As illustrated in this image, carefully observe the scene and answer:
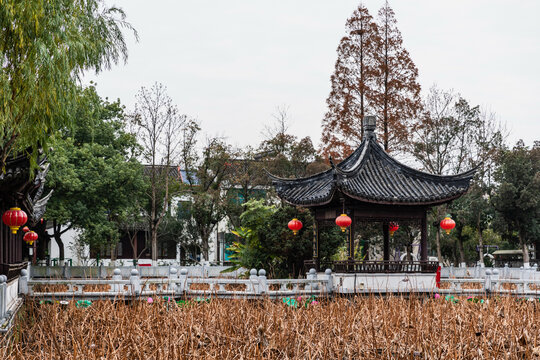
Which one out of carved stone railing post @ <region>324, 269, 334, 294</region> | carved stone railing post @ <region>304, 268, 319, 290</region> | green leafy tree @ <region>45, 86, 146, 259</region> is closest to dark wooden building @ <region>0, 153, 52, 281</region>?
carved stone railing post @ <region>304, 268, 319, 290</region>

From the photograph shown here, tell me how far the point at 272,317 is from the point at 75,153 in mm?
20598

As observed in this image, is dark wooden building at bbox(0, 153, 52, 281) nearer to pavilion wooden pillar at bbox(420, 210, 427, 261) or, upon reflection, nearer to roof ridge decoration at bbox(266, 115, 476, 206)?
roof ridge decoration at bbox(266, 115, 476, 206)

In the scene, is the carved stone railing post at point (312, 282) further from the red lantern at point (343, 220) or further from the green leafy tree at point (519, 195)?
the green leafy tree at point (519, 195)

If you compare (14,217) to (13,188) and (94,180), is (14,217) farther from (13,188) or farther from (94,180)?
(94,180)

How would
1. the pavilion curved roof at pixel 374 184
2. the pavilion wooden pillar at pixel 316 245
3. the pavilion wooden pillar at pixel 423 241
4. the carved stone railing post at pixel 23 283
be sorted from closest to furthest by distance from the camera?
the carved stone railing post at pixel 23 283
the pavilion curved roof at pixel 374 184
the pavilion wooden pillar at pixel 423 241
the pavilion wooden pillar at pixel 316 245

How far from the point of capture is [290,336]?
5.84 meters

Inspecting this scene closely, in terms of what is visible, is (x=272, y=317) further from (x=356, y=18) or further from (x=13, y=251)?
(x=356, y=18)

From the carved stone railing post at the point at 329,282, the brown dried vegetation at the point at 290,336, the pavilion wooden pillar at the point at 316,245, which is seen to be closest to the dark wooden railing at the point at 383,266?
the carved stone railing post at the point at 329,282

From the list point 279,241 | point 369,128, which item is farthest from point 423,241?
point 279,241

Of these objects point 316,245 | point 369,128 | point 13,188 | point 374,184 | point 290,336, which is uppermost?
point 369,128

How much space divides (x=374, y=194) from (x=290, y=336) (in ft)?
29.2

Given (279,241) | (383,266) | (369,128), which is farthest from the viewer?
(279,241)

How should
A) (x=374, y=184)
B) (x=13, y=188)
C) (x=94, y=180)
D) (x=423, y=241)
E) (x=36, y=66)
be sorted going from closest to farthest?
(x=36, y=66)
(x=13, y=188)
(x=374, y=184)
(x=423, y=241)
(x=94, y=180)

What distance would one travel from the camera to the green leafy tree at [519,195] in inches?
1173
